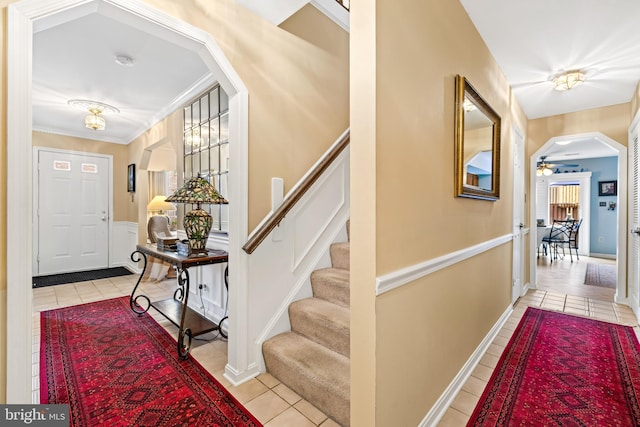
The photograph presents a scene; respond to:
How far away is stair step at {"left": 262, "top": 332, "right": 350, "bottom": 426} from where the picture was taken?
1.61 m

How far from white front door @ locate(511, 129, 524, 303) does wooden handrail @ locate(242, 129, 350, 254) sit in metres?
2.20

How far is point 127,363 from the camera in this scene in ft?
7.25

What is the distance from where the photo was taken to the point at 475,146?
2.05 m

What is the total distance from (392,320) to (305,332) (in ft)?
3.44

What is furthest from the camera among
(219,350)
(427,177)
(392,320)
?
(219,350)

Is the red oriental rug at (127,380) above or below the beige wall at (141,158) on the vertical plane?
below

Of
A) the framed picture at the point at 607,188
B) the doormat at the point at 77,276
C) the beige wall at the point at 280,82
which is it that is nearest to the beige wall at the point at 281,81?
the beige wall at the point at 280,82

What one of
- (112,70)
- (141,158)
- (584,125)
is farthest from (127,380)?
(584,125)

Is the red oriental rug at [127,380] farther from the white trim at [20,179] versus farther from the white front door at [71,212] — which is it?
the white front door at [71,212]

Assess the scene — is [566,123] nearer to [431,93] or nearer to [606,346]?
[606,346]

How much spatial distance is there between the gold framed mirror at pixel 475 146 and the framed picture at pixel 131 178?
17.7 ft

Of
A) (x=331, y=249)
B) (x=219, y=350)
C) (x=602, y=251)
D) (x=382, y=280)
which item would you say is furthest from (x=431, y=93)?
(x=602, y=251)

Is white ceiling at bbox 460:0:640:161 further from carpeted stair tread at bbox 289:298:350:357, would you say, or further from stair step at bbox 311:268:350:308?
carpeted stair tread at bbox 289:298:350:357

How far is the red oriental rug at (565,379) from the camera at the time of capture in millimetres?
1646
